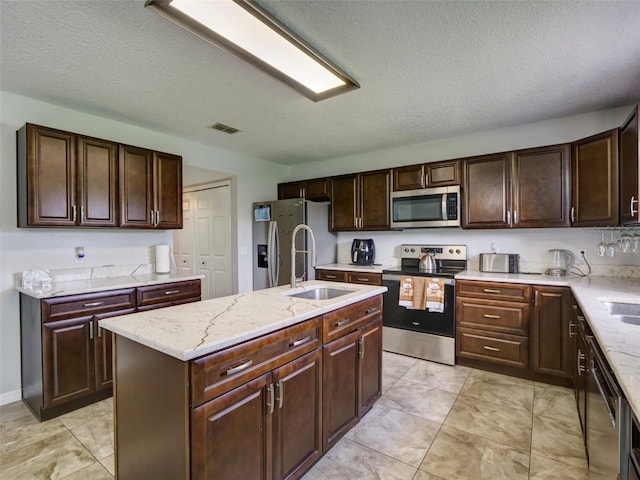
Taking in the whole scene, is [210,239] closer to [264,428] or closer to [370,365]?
[370,365]

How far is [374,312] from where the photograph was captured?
2344 mm

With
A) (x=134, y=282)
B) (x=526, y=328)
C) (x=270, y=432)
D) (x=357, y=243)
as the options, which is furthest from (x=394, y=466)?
(x=357, y=243)

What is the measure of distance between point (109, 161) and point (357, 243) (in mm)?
2942

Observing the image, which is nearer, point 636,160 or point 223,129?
point 636,160

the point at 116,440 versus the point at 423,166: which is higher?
the point at 423,166

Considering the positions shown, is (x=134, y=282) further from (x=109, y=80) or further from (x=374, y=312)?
(x=374, y=312)

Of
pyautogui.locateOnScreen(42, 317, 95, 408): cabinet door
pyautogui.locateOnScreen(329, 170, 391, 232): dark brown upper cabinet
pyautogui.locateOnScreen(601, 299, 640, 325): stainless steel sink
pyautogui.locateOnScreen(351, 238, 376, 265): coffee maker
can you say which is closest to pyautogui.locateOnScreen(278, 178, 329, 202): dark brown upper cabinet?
pyautogui.locateOnScreen(329, 170, 391, 232): dark brown upper cabinet

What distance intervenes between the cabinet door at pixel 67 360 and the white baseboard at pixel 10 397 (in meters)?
0.58

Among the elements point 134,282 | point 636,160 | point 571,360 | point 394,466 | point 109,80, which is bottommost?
point 394,466

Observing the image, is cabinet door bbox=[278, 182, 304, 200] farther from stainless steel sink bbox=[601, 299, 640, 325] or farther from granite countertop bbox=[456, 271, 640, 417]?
stainless steel sink bbox=[601, 299, 640, 325]

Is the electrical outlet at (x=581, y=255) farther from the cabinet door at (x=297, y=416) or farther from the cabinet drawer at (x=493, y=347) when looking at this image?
the cabinet door at (x=297, y=416)

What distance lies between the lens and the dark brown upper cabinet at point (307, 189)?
4492 mm

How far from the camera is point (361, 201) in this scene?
13.7 ft

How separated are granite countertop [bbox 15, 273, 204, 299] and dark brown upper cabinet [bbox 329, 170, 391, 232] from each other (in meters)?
2.01
